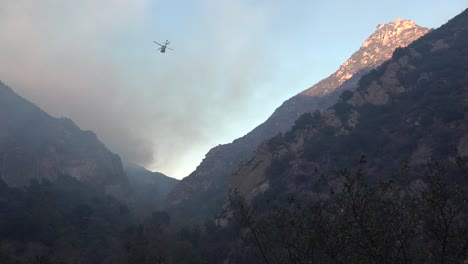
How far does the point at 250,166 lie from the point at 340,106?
2945 centimetres

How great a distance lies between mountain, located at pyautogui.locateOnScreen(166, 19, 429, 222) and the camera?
147m

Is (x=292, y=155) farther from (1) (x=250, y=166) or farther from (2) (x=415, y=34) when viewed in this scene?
(2) (x=415, y=34)

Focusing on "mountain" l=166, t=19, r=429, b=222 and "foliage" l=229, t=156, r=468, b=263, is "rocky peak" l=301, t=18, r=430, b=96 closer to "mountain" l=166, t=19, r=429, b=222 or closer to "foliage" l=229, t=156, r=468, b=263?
"mountain" l=166, t=19, r=429, b=222

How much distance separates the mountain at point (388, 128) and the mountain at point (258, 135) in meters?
47.7

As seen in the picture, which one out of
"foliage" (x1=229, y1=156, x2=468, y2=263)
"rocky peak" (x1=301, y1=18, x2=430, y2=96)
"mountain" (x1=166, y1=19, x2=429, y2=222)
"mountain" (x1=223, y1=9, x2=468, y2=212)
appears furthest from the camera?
"rocky peak" (x1=301, y1=18, x2=430, y2=96)

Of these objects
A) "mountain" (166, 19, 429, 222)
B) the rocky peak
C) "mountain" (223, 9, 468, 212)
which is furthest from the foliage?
the rocky peak

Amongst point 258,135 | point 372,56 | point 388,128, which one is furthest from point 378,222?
point 372,56

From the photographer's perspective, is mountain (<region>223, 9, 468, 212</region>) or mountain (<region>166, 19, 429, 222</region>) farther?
mountain (<region>166, 19, 429, 222</region>)

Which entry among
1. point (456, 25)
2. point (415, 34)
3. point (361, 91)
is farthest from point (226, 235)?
point (415, 34)

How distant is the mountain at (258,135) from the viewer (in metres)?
147

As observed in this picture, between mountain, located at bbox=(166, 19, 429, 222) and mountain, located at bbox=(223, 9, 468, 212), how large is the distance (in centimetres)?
4769

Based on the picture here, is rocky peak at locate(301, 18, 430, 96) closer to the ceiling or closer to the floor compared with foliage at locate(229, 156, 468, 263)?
closer to the ceiling

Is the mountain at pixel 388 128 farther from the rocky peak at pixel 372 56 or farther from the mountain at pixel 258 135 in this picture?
the rocky peak at pixel 372 56

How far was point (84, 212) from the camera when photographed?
111312 millimetres
